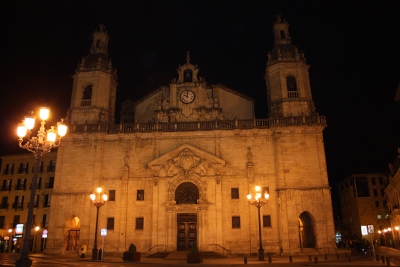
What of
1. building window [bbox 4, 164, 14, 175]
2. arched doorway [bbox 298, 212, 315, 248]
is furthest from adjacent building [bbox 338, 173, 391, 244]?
building window [bbox 4, 164, 14, 175]

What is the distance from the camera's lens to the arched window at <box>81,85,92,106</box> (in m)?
37.8

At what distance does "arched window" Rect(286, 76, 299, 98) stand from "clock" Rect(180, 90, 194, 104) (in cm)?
1052

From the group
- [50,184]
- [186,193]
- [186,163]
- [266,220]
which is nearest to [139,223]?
[186,193]

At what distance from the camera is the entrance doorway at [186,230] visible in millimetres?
32562

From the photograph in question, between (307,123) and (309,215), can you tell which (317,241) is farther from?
(307,123)

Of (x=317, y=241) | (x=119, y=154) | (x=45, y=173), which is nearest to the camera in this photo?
(x=317, y=241)

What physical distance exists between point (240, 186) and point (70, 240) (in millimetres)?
18263

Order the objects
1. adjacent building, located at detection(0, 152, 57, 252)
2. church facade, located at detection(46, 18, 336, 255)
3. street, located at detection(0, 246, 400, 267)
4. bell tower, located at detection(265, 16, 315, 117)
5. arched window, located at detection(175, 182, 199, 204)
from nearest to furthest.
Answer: street, located at detection(0, 246, 400, 267) → church facade, located at detection(46, 18, 336, 255) → arched window, located at detection(175, 182, 199, 204) → bell tower, located at detection(265, 16, 315, 117) → adjacent building, located at detection(0, 152, 57, 252)

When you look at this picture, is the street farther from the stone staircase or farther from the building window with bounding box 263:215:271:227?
the building window with bounding box 263:215:271:227

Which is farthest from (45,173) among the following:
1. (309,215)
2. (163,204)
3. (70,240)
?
(309,215)

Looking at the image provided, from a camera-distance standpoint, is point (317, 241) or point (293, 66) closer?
point (317, 241)

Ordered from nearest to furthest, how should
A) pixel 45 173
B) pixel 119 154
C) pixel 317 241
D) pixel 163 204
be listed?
1. pixel 317 241
2. pixel 163 204
3. pixel 119 154
4. pixel 45 173

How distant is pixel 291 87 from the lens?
3691 cm

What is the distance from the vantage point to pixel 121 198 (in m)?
33.8
